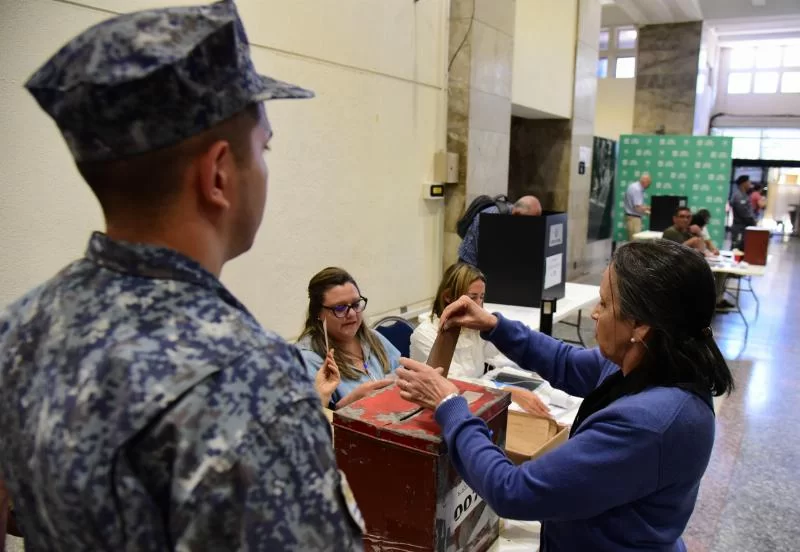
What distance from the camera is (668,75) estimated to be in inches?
484

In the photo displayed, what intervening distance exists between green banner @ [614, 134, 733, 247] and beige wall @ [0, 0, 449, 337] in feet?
22.7

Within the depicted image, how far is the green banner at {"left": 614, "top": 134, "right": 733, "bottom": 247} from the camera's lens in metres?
10.7

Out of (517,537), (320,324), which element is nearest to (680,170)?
(320,324)

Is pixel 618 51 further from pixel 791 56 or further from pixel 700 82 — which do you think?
pixel 791 56

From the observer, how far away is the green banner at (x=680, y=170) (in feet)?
35.2

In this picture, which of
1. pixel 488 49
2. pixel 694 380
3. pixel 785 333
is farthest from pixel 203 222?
pixel 785 333

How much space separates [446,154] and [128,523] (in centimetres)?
484

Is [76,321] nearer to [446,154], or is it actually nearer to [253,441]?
[253,441]

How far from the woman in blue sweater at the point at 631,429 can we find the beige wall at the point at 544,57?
569 cm

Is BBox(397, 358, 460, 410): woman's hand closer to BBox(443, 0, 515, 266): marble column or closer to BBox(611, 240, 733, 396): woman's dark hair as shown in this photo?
BBox(611, 240, 733, 396): woman's dark hair

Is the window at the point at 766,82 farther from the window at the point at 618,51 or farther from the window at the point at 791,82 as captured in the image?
the window at the point at 618,51

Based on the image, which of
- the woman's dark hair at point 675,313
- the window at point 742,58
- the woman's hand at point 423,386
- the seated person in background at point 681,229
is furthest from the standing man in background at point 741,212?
the woman's hand at point 423,386

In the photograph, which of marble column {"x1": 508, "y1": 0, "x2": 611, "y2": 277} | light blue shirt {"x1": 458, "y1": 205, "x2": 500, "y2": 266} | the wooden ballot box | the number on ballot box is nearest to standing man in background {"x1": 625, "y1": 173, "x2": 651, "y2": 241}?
marble column {"x1": 508, "y1": 0, "x2": 611, "y2": 277}

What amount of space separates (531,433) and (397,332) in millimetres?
1600
